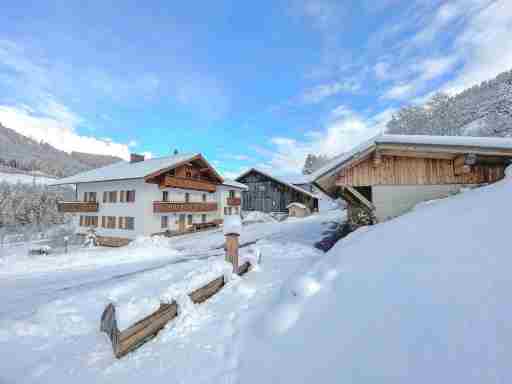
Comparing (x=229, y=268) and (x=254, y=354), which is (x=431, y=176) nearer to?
(x=229, y=268)

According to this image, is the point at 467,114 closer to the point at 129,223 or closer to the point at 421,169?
the point at 421,169

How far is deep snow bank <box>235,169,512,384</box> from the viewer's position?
1788 mm

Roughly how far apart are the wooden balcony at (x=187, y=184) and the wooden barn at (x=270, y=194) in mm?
11080

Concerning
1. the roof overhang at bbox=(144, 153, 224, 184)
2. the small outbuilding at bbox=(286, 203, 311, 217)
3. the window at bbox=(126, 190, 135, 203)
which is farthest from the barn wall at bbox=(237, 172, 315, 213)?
the window at bbox=(126, 190, 135, 203)

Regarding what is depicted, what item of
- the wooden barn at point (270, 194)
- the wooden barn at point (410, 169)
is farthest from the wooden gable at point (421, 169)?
the wooden barn at point (270, 194)

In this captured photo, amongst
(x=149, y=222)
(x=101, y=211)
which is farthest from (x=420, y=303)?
(x=101, y=211)

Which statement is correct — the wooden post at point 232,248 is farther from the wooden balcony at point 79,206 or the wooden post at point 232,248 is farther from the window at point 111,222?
the wooden balcony at point 79,206

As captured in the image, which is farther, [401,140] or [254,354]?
[401,140]

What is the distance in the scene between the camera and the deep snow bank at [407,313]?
1.79m

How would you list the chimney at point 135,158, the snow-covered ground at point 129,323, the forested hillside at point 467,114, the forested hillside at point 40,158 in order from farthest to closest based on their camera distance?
the forested hillside at point 40,158 → the forested hillside at point 467,114 → the chimney at point 135,158 → the snow-covered ground at point 129,323

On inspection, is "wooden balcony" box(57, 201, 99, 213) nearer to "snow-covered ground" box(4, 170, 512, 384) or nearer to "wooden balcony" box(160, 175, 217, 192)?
"wooden balcony" box(160, 175, 217, 192)

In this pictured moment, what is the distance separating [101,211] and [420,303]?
27.8m

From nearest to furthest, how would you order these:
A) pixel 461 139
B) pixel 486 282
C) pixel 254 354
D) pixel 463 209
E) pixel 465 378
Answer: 1. pixel 465 378
2. pixel 486 282
3. pixel 254 354
4. pixel 463 209
5. pixel 461 139

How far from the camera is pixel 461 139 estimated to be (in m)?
7.86
